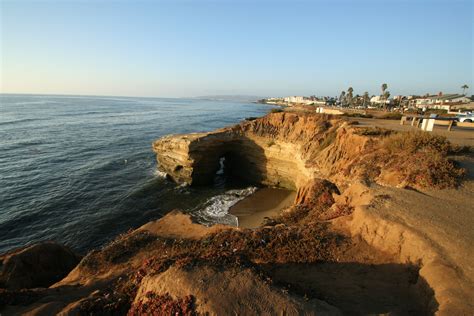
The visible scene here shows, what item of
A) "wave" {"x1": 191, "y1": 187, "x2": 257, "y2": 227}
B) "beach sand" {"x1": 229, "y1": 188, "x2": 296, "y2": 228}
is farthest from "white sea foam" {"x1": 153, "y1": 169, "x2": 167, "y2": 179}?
"beach sand" {"x1": 229, "y1": 188, "x2": 296, "y2": 228}

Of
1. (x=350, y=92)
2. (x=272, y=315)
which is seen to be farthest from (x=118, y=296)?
(x=350, y=92)

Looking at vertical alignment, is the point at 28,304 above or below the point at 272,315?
below

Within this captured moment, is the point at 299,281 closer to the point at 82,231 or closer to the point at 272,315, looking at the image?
the point at 272,315

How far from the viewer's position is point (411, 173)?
11.7 meters

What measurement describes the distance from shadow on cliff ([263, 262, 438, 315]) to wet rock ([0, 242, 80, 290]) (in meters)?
9.57

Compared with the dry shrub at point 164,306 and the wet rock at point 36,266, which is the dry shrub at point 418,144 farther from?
the wet rock at point 36,266

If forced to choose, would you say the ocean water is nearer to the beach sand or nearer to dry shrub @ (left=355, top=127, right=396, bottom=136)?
the beach sand

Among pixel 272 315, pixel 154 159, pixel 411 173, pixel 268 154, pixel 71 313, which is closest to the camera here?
pixel 272 315

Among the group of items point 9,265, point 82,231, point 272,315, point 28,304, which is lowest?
point 82,231

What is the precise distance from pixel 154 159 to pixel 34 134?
25.5 metres

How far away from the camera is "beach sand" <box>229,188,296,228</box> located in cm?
1877

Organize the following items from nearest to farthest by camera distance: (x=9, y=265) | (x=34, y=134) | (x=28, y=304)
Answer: (x=28, y=304)
(x=9, y=265)
(x=34, y=134)

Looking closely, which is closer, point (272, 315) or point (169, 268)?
point (272, 315)

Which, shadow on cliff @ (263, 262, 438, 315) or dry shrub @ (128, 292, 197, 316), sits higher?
dry shrub @ (128, 292, 197, 316)
